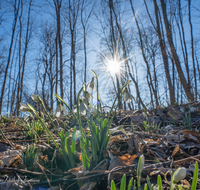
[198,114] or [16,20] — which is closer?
[198,114]

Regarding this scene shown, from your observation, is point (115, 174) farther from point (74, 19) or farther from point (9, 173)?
point (74, 19)

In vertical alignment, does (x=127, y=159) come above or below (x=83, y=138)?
below

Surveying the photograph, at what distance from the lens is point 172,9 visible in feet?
38.2

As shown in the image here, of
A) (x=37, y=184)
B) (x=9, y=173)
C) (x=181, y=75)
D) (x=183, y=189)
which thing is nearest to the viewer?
(x=183, y=189)

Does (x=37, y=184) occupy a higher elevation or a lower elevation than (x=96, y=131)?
lower

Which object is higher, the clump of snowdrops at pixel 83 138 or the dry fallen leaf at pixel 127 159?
the clump of snowdrops at pixel 83 138

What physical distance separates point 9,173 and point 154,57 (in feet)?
47.1

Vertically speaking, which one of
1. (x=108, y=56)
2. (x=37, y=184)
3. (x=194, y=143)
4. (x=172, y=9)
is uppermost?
(x=172, y=9)

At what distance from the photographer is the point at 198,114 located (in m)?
2.89

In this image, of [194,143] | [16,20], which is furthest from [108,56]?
[194,143]

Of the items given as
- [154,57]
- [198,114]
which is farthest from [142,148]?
[154,57]

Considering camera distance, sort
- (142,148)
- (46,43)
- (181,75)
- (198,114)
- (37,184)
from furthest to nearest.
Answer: (46,43) < (181,75) < (198,114) < (142,148) < (37,184)

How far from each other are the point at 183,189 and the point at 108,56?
1497 cm

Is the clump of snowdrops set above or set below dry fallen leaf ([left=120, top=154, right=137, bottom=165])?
above
